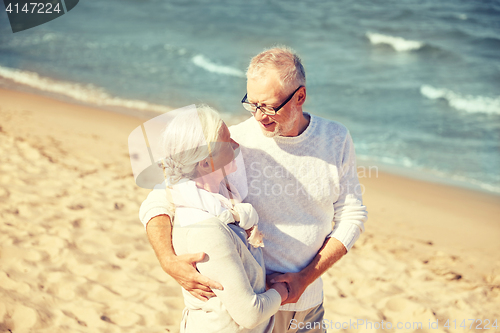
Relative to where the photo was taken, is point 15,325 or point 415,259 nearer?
point 15,325

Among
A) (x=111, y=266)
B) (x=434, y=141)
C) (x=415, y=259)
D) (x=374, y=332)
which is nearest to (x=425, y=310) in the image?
(x=374, y=332)

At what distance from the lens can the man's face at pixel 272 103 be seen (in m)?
2.02

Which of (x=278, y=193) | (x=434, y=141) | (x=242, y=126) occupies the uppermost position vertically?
(x=242, y=126)

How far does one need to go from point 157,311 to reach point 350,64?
1204cm

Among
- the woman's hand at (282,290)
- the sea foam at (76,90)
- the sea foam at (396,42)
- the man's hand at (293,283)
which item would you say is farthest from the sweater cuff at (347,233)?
the sea foam at (396,42)

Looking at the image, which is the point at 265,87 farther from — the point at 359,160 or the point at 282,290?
the point at 359,160

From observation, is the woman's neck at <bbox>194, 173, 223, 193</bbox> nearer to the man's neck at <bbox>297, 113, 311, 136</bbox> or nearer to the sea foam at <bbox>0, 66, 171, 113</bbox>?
the man's neck at <bbox>297, 113, 311, 136</bbox>

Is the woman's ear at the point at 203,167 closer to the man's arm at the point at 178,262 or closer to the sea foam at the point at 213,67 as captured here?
the man's arm at the point at 178,262

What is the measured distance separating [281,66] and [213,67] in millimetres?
11857

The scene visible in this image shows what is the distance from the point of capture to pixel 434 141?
8906 mm

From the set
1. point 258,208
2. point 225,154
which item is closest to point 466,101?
point 258,208

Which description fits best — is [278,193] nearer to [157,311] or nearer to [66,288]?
[157,311]

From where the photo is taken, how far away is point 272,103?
204 cm

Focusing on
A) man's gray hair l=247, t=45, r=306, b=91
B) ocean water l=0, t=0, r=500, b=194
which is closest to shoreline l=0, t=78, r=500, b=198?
ocean water l=0, t=0, r=500, b=194
